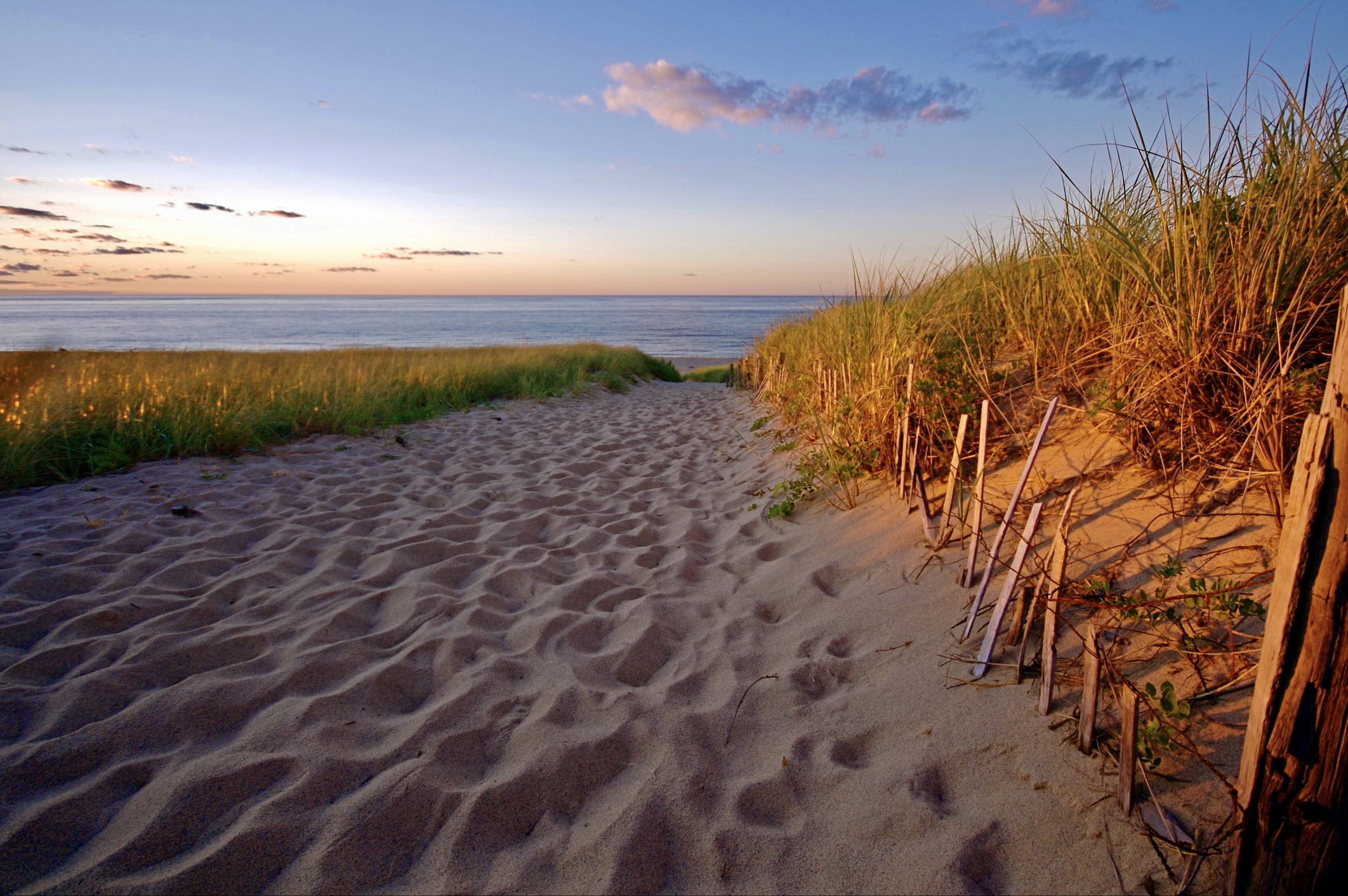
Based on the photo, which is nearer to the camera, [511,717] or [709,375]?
[511,717]

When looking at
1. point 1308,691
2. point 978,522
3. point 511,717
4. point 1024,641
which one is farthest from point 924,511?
point 511,717

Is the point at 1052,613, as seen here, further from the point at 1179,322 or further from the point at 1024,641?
the point at 1179,322

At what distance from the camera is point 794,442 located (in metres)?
5.14

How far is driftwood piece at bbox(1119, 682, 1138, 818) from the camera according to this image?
139cm

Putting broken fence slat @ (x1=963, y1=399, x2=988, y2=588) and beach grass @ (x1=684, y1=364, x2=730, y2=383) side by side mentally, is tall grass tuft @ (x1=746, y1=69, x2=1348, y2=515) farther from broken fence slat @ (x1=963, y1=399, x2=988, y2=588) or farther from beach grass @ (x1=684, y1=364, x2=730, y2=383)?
beach grass @ (x1=684, y1=364, x2=730, y2=383)

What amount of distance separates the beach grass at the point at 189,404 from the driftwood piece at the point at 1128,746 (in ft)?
19.8

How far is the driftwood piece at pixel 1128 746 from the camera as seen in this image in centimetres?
139

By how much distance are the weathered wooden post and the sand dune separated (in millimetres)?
258

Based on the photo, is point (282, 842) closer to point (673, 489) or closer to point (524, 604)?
point (524, 604)

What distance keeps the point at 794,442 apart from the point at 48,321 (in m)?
61.3

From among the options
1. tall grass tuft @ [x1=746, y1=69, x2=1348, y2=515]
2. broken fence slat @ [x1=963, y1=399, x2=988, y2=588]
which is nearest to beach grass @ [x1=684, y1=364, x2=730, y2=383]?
tall grass tuft @ [x1=746, y1=69, x2=1348, y2=515]

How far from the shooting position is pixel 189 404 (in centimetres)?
546

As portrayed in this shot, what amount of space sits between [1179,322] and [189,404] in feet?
22.7

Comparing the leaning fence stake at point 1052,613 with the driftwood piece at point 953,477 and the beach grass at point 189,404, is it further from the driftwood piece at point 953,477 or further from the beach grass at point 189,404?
the beach grass at point 189,404
